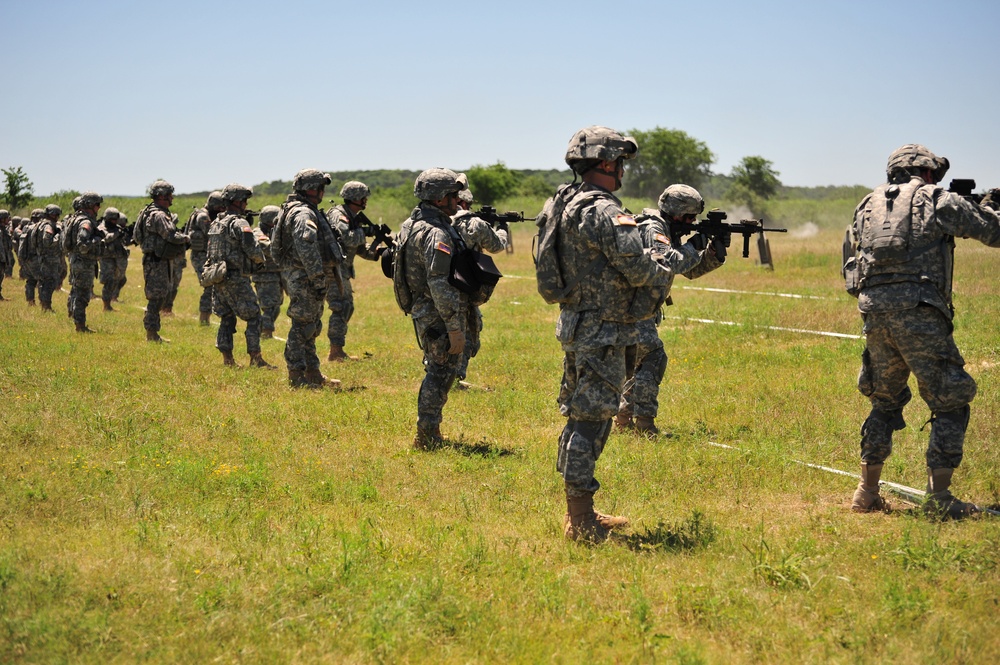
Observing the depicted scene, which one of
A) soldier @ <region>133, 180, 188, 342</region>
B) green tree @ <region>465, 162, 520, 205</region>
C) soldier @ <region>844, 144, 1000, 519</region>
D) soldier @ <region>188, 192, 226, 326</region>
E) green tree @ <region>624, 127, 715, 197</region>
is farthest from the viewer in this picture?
green tree @ <region>624, 127, 715, 197</region>

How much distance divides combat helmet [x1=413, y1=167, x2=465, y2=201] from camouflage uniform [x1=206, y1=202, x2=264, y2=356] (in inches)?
201

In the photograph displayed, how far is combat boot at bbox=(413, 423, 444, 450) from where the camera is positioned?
803cm

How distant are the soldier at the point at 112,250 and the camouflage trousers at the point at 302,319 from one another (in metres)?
7.22

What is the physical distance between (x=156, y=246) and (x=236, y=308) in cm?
330

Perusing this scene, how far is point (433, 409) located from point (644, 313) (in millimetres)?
2855

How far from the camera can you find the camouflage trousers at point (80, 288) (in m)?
15.5

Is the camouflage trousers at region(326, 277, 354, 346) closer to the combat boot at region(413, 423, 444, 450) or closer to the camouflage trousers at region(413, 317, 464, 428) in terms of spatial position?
the camouflage trousers at region(413, 317, 464, 428)

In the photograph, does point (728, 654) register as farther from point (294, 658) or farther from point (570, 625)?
point (294, 658)

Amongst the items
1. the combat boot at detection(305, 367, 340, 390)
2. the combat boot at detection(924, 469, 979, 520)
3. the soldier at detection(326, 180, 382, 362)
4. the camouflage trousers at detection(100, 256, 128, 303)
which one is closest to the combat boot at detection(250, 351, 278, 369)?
the soldier at detection(326, 180, 382, 362)

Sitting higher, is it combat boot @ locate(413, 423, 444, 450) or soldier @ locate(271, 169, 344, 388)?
soldier @ locate(271, 169, 344, 388)

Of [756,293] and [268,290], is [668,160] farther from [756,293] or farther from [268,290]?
[268,290]

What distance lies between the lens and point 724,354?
12.4 meters

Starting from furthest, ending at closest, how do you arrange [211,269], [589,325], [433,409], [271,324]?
[271,324] → [211,269] → [433,409] → [589,325]

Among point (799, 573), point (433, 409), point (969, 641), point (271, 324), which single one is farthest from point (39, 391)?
point (969, 641)
